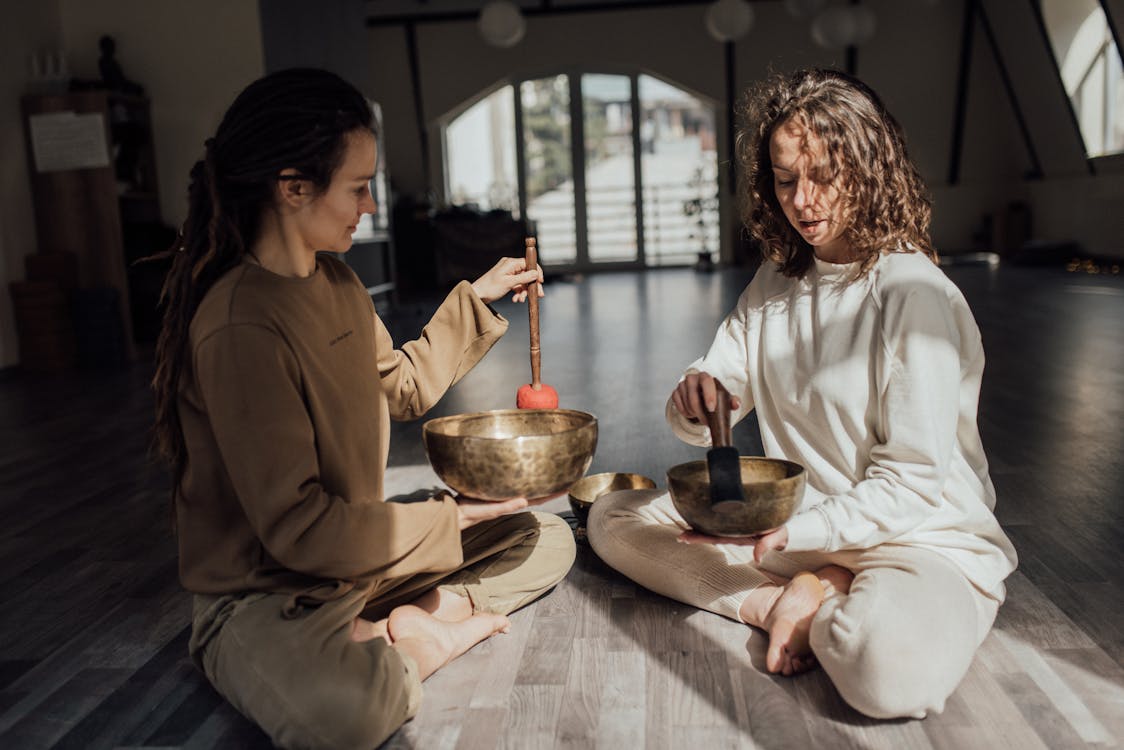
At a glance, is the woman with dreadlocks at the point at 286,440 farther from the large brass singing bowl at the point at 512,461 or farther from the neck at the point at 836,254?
the neck at the point at 836,254

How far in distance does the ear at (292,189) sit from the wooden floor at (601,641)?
28.3 inches

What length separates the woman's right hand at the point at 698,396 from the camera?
5.01 feet

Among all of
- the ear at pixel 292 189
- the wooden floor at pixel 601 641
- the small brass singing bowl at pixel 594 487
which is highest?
the ear at pixel 292 189

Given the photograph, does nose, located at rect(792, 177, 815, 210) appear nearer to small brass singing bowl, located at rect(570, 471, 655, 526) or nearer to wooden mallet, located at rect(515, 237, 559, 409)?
wooden mallet, located at rect(515, 237, 559, 409)

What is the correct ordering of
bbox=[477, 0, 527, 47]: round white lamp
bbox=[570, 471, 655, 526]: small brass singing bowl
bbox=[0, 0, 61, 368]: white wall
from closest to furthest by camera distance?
1. bbox=[570, 471, 655, 526]: small brass singing bowl
2. bbox=[0, 0, 61, 368]: white wall
3. bbox=[477, 0, 527, 47]: round white lamp

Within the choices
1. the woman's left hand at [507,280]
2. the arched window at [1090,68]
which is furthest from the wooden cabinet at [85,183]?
the arched window at [1090,68]

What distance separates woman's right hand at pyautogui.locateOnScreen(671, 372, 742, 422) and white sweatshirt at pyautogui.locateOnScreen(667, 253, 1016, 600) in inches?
3.9

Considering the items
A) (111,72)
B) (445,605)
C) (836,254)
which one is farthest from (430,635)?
(111,72)

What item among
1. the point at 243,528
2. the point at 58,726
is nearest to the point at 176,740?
the point at 58,726

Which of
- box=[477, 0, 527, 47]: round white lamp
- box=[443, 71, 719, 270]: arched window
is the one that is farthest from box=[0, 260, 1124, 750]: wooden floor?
box=[443, 71, 719, 270]: arched window

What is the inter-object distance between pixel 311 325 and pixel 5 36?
4.80m

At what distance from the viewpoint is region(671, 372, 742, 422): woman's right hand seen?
153 cm

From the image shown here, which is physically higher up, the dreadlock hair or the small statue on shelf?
the small statue on shelf

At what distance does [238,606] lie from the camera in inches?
54.9
